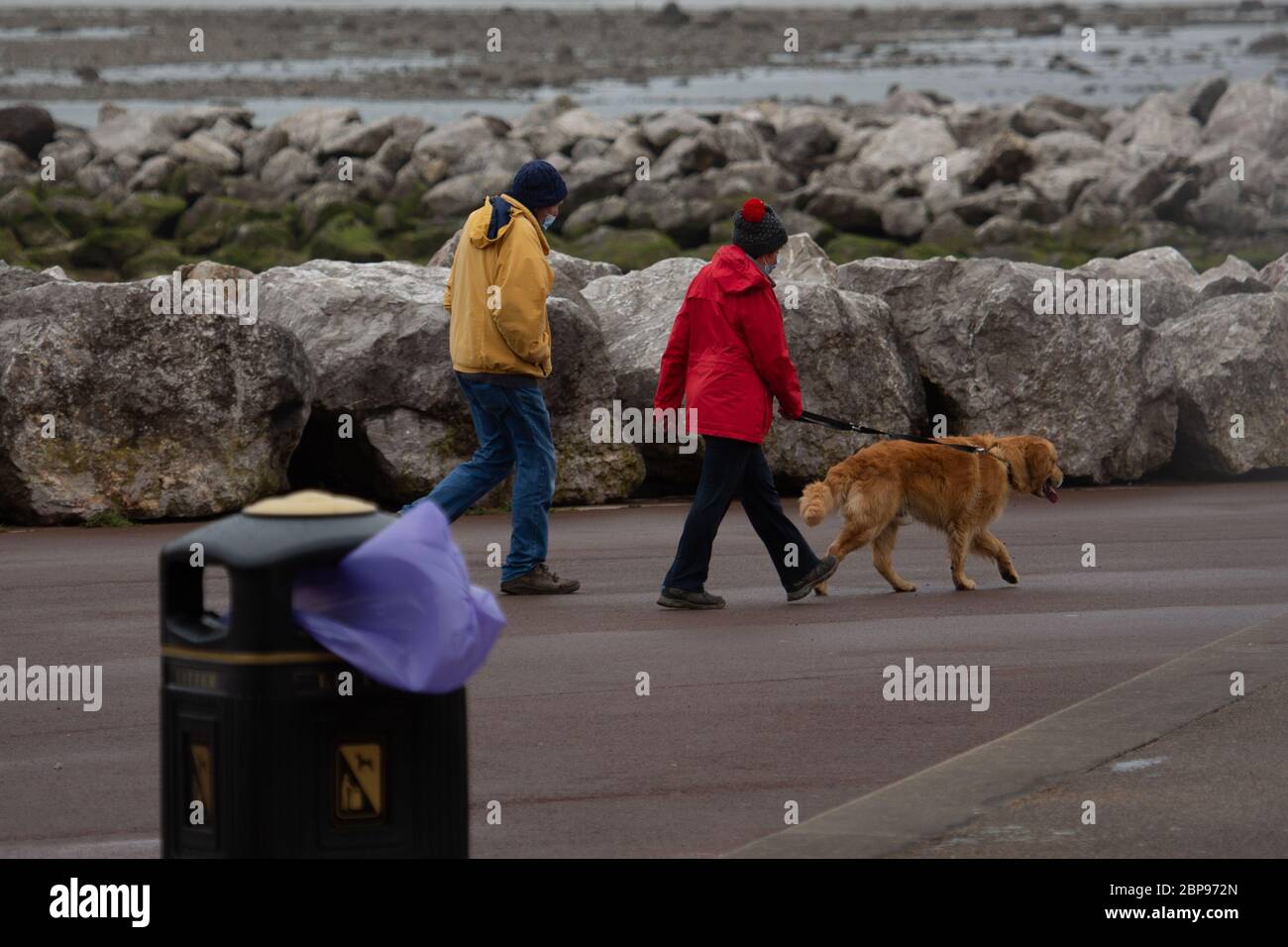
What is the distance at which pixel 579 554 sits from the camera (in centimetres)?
1331

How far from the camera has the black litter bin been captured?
5.11 metres

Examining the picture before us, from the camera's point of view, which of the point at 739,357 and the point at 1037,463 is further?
the point at 1037,463

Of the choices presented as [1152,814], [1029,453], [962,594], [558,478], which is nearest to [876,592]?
[962,594]

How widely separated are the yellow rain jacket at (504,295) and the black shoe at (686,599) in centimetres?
145

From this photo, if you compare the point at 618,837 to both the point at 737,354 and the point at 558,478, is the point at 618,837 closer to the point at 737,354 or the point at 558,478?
the point at 737,354

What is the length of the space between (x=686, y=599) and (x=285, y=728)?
20.8 feet

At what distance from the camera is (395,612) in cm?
523

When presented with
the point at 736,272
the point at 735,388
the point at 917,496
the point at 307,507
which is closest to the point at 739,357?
the point at 735,388

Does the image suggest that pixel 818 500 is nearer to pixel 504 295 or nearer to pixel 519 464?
pixel 519 464

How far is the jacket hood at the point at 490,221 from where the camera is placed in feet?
37.6

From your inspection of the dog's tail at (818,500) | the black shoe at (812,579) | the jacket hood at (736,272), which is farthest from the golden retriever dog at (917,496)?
the jacket hood at (736,272)

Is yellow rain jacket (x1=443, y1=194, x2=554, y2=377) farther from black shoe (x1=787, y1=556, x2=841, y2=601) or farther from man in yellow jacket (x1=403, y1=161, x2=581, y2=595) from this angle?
black shoe (x1=787, y1=556, x2=841, y2=601)

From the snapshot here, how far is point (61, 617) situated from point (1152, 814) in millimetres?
6291

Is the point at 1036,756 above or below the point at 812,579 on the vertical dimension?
above
